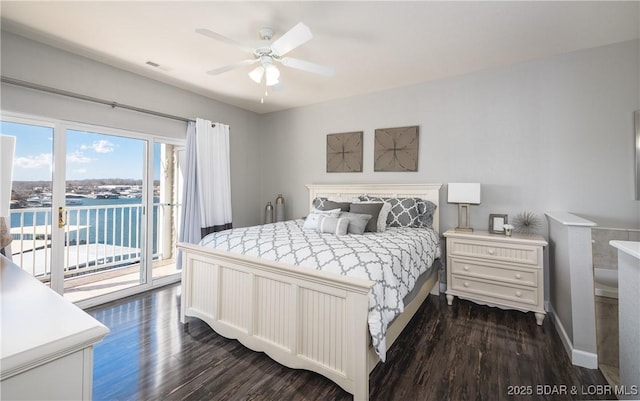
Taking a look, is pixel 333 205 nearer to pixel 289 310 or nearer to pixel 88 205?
pixel 289 310

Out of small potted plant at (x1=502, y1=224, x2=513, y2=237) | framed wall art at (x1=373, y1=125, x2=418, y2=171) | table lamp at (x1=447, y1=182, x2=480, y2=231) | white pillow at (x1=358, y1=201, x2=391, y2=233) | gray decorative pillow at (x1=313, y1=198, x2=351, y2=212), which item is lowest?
small potted plant at (x1=502, y1=224, x2=513, y2=237)

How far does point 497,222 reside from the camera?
10.4 feet

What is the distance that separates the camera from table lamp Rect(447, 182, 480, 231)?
3.12 meters

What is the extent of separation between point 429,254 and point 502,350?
964 millimetres

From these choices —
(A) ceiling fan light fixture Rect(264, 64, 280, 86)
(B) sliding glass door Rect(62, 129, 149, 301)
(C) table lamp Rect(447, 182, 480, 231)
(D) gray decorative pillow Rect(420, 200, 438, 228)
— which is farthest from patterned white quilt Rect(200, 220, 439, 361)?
(B) sliding glass door Rect(62, 129, 149, 301)

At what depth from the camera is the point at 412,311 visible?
256 centimetres

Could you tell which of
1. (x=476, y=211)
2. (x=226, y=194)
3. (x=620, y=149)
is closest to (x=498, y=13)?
(x=620, y=149)

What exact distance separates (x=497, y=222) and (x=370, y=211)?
1430 mm

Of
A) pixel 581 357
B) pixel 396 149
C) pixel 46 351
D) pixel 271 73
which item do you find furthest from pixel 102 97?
pixel 581 357

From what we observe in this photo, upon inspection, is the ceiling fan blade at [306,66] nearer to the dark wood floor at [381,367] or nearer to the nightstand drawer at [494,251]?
the nightstand drawer at [494,251]

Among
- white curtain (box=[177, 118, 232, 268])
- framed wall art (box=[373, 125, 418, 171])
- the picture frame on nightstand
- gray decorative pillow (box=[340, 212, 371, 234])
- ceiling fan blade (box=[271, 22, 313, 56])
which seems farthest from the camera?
white curtain (box=[177, 118, 232, 268])

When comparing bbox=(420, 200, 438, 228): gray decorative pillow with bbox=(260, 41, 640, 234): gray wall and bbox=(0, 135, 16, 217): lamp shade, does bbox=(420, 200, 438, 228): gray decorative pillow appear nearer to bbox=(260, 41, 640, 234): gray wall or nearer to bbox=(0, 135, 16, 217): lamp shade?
bbox=(260, 41, 640, 234): gray wall

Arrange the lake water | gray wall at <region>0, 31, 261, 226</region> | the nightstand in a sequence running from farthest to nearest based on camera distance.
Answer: the lake water, the nightstand, gray wall at <region>0, 31, 261, 226</region>

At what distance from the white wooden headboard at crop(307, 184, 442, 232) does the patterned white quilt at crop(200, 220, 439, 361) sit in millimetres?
740
